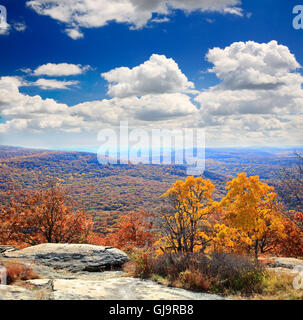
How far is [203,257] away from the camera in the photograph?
10242 mm

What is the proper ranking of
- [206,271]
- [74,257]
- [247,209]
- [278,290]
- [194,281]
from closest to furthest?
[278,290]
[194,281]
[206,271]
[74,257]
[247,209]

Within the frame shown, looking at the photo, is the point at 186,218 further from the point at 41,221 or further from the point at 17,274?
the point at 41,221

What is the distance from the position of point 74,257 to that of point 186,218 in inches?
315

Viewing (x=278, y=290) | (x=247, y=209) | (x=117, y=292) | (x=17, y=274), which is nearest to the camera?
(x=117, y=292)

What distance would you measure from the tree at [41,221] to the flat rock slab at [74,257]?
11864 millimetres

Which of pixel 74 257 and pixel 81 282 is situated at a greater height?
pixel 81 282

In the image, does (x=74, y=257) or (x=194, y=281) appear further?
(x=74, y=257)

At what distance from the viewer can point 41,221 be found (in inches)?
1013

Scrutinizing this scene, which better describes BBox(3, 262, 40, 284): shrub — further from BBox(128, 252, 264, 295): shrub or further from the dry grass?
the dry grass

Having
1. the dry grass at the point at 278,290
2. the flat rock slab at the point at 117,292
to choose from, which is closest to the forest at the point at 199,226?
the dry grass at the point at 278,290

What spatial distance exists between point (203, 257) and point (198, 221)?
6.36 meters

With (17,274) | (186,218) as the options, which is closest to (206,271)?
(186,218)

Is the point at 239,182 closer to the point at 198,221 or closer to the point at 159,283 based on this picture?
the point at 198,221

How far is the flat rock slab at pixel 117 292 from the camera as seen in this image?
22.1 feet
